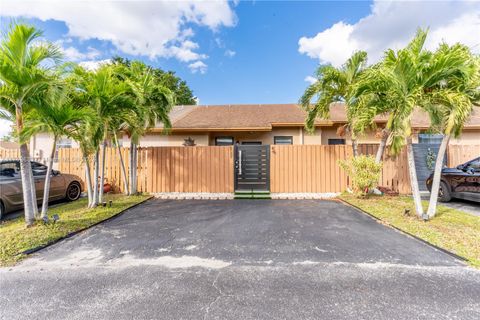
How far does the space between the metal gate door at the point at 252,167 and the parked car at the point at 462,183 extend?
601 cm

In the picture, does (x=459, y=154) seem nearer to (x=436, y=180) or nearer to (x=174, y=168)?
(x=436, y=180)

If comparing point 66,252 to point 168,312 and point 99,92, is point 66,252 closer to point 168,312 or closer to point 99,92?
point 168,312

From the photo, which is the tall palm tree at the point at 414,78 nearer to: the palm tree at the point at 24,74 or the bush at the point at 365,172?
the bush at the point at 365,172

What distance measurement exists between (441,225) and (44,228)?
28.6ft

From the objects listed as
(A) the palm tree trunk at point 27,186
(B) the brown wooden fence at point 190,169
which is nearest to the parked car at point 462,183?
(B) the brown wooden fence at point 190,169

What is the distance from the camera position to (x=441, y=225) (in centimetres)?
456

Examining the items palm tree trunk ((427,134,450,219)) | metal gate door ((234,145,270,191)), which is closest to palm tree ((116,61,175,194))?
metal gate door ((234,145,270,191))

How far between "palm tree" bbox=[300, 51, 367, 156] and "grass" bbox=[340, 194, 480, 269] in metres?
2.45

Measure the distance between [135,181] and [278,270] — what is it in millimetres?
7434

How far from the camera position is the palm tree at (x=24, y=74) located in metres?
3.95

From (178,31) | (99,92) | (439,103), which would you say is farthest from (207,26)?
(439,103)

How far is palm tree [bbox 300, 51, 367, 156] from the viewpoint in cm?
702

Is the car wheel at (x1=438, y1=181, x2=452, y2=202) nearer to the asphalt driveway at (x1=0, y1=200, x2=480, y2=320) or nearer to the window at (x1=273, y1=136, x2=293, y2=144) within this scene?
the asphalt driveway at (x1=0, y1=200, x2=480, y2=320)

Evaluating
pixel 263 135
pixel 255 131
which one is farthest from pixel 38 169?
pixel 263 135
